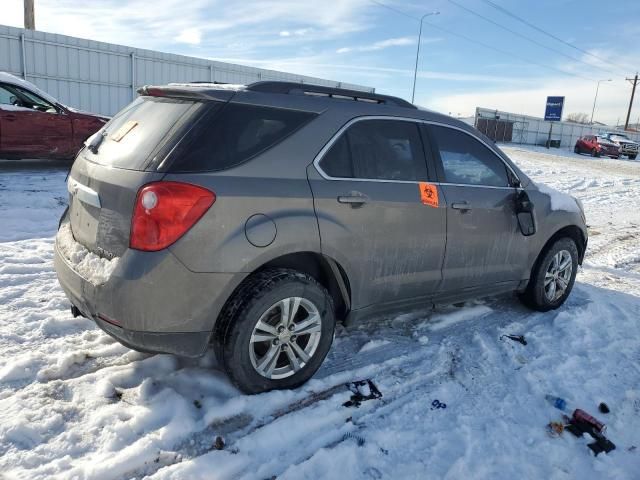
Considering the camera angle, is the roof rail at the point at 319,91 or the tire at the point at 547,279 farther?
the tire at the point at 547,279

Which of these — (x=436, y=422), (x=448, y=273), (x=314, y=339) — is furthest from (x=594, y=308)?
(x=314, y=339)

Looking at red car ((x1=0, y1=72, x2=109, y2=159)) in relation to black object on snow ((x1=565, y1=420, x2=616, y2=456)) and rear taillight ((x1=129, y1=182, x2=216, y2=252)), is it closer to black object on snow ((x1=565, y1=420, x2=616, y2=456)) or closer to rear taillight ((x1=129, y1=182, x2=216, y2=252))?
rear taillight ((x1=129, y1=182, x2=216, y2=252))

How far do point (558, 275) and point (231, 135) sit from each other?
11.3 ft

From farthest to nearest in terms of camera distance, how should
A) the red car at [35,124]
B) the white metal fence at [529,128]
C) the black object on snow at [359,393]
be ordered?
1. the white metal fence at [529,128]
2. the red car at [35,124]
3. the black object on snow at [359,393]

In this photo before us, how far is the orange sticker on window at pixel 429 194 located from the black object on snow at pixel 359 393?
4.29 feet

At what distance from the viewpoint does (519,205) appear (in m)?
4.20

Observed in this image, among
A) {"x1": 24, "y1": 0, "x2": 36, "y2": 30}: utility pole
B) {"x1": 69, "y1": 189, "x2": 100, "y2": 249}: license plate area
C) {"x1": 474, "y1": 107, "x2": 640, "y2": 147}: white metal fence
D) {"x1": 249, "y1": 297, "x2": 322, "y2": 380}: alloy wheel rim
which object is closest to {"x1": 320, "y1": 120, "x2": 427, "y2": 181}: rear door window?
{"x1": 249, "y1": 297, "x2": 322, "y2": 380}: alloy wheel rim

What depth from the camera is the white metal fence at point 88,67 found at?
16.5 meters

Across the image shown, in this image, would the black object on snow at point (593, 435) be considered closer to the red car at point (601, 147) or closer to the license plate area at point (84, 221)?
the license plate area at point (84, 221)

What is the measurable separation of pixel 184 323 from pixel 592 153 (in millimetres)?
37086

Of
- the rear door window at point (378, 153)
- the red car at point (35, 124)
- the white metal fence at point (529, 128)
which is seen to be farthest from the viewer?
the white metal fence at point (529, 128)

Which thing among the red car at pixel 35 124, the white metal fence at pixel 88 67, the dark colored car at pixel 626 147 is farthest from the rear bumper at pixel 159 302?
the dark colored car at pixel 626 147

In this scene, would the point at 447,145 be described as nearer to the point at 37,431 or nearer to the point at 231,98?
the point at 231,98

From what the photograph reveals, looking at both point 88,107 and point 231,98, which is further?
point 88,107
